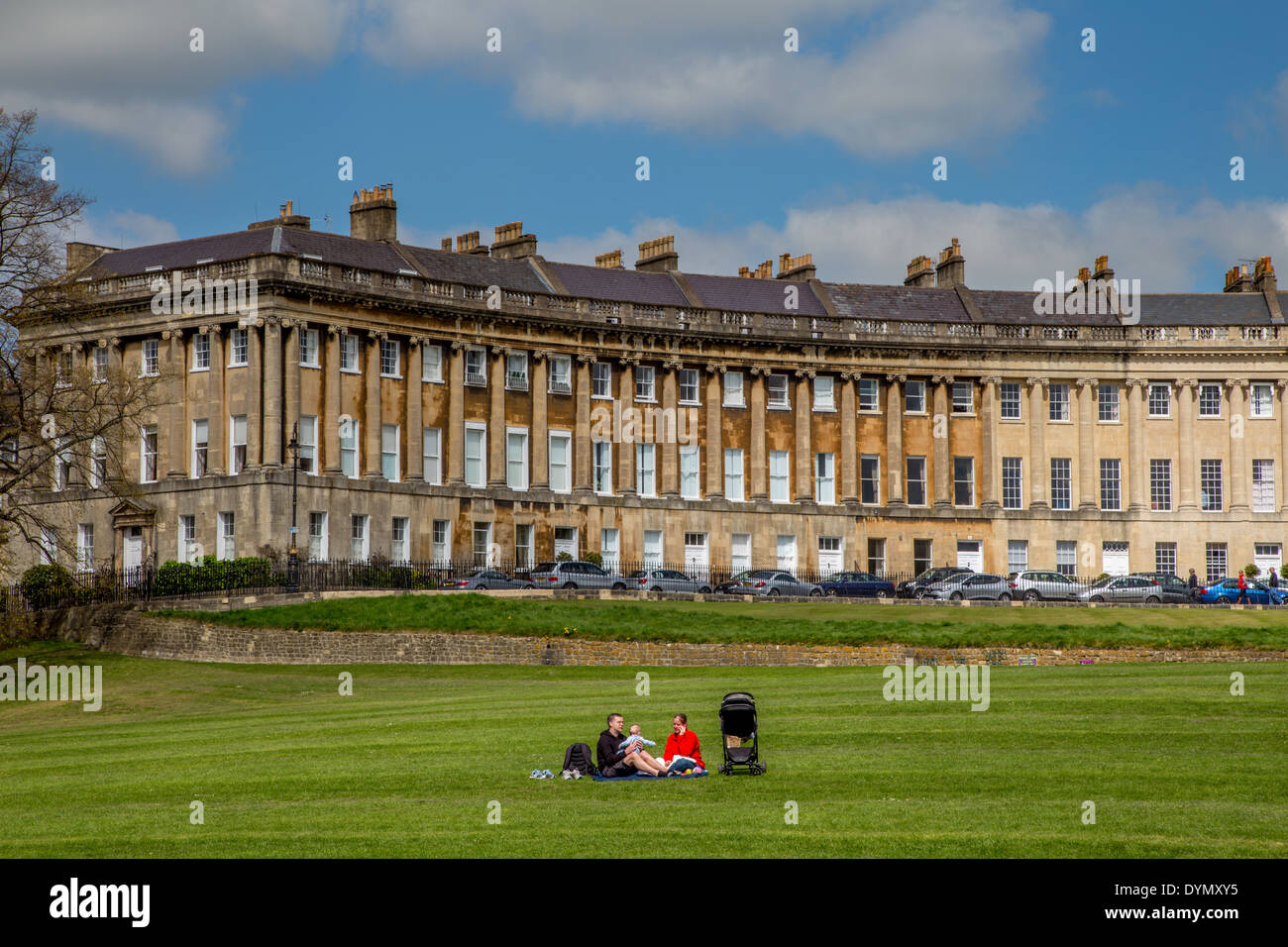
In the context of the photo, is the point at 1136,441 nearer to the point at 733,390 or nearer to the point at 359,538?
the point at 733,390

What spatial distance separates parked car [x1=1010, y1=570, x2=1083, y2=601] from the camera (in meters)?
58.6

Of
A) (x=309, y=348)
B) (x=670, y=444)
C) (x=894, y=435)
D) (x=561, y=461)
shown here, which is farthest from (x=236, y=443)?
(x=894, y=435)

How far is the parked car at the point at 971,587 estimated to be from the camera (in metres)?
58.1

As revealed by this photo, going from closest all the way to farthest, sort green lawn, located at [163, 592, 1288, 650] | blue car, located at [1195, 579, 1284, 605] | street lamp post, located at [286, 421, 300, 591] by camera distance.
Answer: green lawn, located at [163, 592, 1288, 650]
street lamp post, located at [286, 421, 300, 591]
blue car, located at [1195, 579, 1284, 605]

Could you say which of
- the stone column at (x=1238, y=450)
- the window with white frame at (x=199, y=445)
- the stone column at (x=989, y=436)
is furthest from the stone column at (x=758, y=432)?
the window with white frame at (x=199, y=445)

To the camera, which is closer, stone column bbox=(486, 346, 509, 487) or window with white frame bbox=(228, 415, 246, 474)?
window with white frame bbox=(228, 415, 246, 474)

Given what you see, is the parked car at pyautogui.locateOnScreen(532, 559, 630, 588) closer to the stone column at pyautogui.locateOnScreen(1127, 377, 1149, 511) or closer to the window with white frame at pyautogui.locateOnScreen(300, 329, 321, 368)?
the window with white frame at pyautogui.locateOnScreen(300, 329, 321, 368)

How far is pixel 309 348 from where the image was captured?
6056 centimetres

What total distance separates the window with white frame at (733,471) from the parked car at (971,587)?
1313 cm

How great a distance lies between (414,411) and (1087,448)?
3186cm

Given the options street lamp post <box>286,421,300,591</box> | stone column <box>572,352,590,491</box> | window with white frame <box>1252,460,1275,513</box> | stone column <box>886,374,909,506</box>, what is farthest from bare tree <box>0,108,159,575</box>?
window with white frame <box>1252,460,1275,513</box>

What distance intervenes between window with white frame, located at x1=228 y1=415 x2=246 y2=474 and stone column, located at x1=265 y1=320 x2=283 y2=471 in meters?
1.38

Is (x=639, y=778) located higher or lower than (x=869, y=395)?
lower
